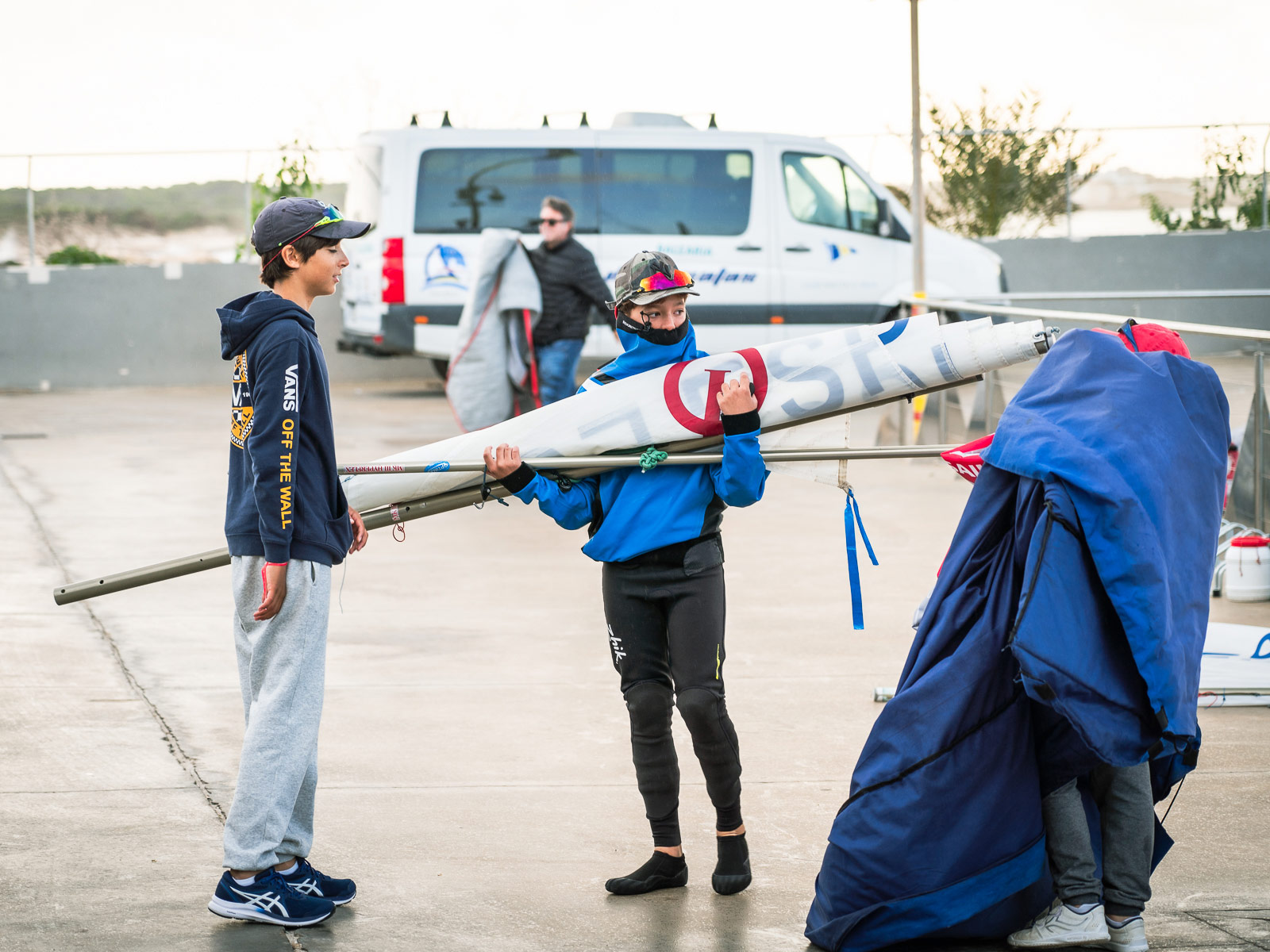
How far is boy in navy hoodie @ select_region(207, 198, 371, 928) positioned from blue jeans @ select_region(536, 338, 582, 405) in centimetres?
814

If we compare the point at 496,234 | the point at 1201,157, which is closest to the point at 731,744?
the point at 496,234

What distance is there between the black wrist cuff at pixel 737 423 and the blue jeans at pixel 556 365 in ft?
26.6

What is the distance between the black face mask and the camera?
13.5 feet

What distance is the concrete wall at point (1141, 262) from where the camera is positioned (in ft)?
72.0

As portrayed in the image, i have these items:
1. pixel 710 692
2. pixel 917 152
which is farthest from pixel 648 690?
pixel 917 152

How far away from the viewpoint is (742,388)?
3.89 metres

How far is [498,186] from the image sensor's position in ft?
53.7

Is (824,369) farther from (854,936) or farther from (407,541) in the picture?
(407,541)

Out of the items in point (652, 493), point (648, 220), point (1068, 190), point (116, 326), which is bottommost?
point (652, 493)

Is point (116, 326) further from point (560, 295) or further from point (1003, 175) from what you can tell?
point (1003, 175)

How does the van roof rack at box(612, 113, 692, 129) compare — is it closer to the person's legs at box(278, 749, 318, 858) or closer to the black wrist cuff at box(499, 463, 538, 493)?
the black wrist cuff at box(499, 463, 538, 493)

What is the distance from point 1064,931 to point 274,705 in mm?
1971

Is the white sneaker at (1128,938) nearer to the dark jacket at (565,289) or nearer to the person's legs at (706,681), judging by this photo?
the person's legs at (706,681)

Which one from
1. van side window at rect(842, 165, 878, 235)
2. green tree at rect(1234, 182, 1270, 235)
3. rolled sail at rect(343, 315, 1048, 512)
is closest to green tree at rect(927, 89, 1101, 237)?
green tree at rect(1234, 182, 1270, 235)
